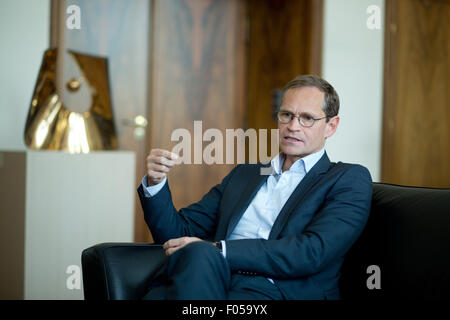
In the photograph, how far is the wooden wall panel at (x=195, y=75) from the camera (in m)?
3.62

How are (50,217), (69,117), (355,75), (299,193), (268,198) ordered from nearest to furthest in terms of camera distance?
(299,193) < (268,198) < (50,217) < (69,117) < (355,75)

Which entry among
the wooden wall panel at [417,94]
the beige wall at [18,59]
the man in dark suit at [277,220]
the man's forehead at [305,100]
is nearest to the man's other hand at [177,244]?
the man in dark suit at [277,220]

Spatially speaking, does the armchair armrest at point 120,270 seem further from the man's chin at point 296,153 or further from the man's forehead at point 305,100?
the man's forehead at point 305,100

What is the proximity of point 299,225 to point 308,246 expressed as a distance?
146mm

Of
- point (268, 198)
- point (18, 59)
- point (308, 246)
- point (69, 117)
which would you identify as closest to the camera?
point (308, 246)

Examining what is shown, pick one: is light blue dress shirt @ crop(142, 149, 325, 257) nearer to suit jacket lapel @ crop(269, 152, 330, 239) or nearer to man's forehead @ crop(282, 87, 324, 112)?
suit jacket lapel @ crop(269, 152, 330, 239)

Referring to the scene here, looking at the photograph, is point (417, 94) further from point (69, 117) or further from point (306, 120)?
point (69, 117)

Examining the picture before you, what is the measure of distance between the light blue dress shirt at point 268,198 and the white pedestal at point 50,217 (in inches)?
36.1

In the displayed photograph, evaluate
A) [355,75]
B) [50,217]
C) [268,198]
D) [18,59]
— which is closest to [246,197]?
[268,198]

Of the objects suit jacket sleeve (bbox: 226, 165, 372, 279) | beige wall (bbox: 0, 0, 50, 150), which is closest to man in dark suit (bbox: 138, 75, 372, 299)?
suit jacket sleeve (bbox: 226, 165, 372, 279)

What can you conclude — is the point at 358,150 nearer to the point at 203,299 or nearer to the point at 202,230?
the point at 202,230

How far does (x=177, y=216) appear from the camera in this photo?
6.18ft

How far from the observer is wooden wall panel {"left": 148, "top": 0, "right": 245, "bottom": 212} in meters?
3.62

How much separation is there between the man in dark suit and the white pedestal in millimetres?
829
